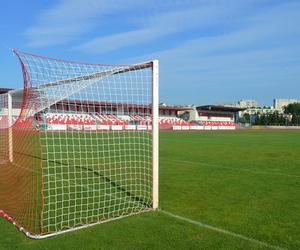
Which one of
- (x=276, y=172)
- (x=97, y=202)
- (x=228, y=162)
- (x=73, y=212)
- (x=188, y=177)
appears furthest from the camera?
(x=228, y=162)

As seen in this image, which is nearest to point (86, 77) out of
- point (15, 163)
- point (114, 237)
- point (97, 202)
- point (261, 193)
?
point (97, 202)

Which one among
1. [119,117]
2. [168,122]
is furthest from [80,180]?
[168,122]

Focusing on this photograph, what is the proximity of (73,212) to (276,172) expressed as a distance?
6.65 metres

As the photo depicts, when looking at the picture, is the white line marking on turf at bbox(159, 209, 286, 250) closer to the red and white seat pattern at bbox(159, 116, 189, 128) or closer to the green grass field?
the green grass field

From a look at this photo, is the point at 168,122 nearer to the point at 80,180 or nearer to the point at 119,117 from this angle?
the point at 119,117

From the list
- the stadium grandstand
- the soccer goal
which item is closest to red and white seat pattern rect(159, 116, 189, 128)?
the stadium grandstand

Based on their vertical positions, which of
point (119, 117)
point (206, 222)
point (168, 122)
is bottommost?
point (206, 222)

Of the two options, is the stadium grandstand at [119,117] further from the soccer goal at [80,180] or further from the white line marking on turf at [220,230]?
the white line marking on turf at [220,230]

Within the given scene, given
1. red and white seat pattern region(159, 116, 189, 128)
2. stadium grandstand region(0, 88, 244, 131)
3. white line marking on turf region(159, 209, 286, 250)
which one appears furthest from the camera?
red and white seat pattern region(159, 116, 189, 128)

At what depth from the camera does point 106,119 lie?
37.5 feet

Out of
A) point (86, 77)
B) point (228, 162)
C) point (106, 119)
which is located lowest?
point (228, 162)

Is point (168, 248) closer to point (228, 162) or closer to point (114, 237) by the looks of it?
point (114, 237)

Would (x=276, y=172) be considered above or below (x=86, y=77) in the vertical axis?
below

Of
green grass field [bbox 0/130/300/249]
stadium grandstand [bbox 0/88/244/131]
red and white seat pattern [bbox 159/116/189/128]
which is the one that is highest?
stadium grandstand [bbox 0/88/244/131]
